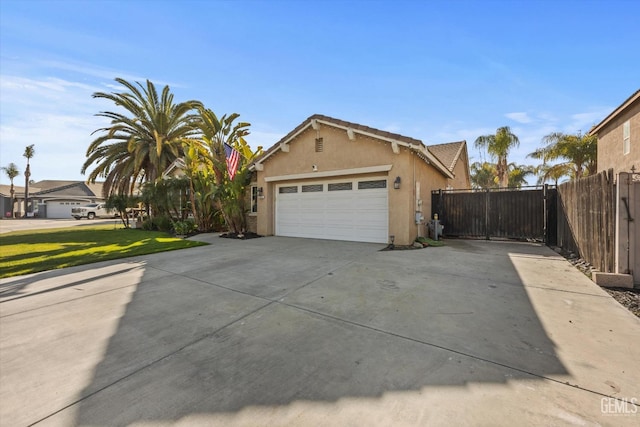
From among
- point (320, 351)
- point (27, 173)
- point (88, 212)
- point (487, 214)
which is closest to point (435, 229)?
point (487, 214)

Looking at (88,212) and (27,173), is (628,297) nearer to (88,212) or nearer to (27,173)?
(88,212)

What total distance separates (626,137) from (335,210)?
10883mm

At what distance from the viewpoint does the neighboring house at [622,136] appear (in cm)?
902

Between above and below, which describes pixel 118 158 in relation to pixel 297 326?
above

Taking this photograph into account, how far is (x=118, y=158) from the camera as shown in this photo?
18.9 m

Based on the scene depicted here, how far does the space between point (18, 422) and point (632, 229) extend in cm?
807

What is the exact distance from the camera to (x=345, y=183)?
10375 millimetres

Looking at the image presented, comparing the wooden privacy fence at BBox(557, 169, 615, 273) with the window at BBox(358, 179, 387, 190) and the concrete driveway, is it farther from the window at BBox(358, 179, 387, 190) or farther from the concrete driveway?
the window at BBox(358, 179, 387, 190)

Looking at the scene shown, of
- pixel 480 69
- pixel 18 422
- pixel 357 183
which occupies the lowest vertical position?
pixel 18 422

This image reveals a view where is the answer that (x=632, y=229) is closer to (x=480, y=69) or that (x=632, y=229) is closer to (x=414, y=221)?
(x=414, y=221)

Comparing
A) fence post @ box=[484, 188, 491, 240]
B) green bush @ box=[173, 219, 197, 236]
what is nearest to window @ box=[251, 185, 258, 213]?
green bush @ box=[173, 219, 197, 236]

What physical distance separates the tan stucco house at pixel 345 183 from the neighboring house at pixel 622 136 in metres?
6.00

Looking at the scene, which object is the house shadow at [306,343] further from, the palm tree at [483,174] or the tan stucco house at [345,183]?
the palm tree at [483,174]

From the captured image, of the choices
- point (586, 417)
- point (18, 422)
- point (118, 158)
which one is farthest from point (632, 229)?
point (118, 158)
